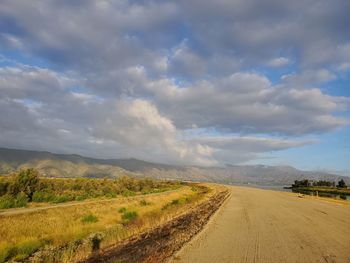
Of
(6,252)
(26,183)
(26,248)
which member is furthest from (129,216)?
(26,183)

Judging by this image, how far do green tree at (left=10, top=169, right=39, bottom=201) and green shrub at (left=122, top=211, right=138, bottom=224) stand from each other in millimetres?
15893

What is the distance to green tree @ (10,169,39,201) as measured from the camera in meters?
40.3

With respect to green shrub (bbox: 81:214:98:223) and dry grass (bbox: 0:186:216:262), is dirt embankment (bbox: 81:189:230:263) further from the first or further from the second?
green shrub (bbox: 81:214:98:223)

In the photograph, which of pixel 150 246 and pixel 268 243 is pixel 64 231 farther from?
pixel 268 243

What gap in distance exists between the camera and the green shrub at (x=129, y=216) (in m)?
24.7

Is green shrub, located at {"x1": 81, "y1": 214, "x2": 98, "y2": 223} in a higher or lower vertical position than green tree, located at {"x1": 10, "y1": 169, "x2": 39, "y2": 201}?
lower

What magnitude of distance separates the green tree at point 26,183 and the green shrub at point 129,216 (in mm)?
15893

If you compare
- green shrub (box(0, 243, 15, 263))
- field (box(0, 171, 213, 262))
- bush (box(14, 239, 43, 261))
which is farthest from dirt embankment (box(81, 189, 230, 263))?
green shrub (box(0, 243, 15, 263))

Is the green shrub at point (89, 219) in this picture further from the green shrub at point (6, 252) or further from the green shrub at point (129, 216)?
the green shrub at point (6, 252)

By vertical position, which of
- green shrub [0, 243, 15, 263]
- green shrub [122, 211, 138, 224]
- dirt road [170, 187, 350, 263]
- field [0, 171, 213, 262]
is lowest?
green shrub [0, 243, 15, 263]

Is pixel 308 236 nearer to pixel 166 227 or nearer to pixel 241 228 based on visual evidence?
pixel 241 228

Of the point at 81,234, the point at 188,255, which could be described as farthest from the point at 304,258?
the point at 81,234

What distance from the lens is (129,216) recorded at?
85.5 ft

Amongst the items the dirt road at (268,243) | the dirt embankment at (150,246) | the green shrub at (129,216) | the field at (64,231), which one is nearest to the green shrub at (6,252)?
the field at (64,231)
